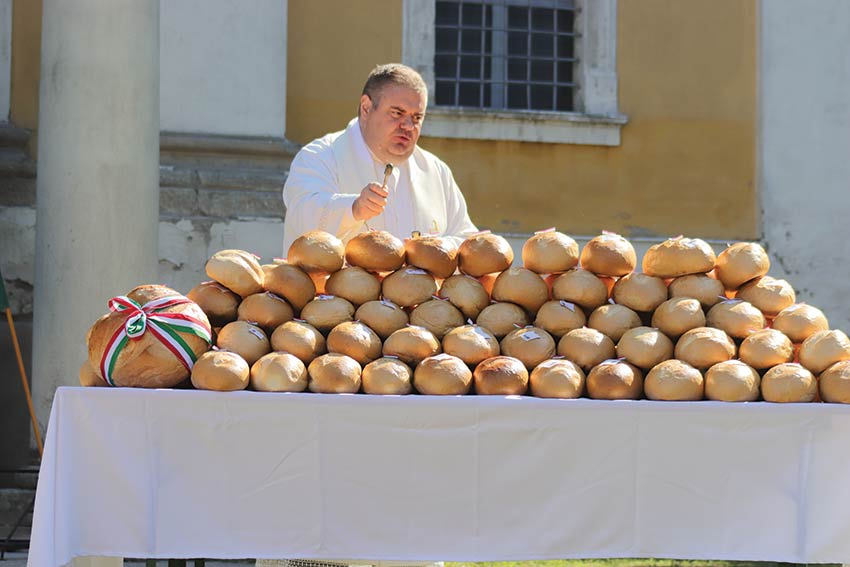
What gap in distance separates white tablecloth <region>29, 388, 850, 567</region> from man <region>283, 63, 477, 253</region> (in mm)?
999

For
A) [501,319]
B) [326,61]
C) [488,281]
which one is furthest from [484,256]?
[326,61]

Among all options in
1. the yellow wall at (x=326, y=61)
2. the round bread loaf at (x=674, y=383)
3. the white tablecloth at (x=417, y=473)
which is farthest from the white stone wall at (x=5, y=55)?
the round bread loaf at (x=674, y=383)

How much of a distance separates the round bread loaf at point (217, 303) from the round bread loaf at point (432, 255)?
1.70 ft

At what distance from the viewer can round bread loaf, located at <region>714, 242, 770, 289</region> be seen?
3.56m

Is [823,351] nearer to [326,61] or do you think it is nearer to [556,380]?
[556,380]

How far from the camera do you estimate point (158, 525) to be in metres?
3.15

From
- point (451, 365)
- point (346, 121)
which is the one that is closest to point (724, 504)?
point (451, 365)

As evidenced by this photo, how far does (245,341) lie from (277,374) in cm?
18

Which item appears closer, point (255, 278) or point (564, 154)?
point (255, 278)

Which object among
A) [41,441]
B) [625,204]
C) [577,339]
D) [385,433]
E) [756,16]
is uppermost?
[756,16]

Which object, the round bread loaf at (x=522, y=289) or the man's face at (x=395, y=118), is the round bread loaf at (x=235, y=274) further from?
the man's face at (x=395, y=118)

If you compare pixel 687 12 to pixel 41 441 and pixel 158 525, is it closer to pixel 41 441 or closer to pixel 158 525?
pixel 41 441

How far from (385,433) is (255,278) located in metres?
0.65

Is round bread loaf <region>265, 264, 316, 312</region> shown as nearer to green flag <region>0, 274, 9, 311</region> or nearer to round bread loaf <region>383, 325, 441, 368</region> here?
round bread loaf <region>383, 325, 441, 368</region>
